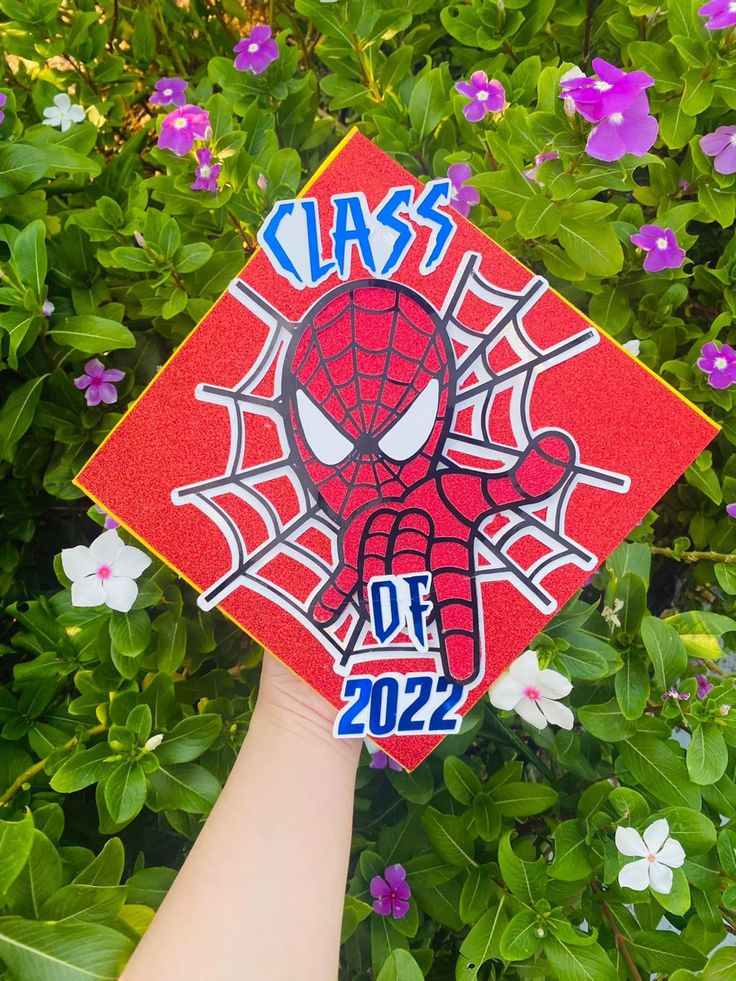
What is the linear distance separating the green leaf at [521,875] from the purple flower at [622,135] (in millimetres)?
940

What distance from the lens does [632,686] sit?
44.5 inches

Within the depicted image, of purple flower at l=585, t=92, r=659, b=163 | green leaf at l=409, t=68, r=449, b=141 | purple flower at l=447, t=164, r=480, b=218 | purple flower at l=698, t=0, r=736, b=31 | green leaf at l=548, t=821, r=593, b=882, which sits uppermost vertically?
purple flower at l=698, t=0, r=736, b=31

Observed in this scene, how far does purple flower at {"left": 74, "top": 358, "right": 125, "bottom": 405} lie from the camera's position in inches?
52.9

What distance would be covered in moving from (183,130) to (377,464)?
0.67m

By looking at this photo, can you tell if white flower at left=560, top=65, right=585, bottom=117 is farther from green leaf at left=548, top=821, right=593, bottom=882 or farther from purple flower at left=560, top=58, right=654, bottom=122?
green leaf at left=548, top=821, right=593, bottom=882

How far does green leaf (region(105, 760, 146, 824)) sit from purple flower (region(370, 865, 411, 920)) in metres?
0.41

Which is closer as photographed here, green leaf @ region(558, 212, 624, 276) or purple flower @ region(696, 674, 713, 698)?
green leaf @ region(558, 212, 624, 276)

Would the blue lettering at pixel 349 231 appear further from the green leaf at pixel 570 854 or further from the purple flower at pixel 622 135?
the green leaf at pixel 570 854

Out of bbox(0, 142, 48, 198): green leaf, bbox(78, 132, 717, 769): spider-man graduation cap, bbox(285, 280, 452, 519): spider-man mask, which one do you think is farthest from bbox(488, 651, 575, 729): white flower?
bbox(0, 142, 48, 198): green leaf

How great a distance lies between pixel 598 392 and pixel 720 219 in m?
0.53

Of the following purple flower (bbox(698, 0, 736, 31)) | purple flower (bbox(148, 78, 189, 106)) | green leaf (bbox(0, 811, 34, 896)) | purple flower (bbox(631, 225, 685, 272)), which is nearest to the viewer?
green leaf (bbox(0, 811, 34, 896))

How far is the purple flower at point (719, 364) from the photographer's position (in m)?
1.30

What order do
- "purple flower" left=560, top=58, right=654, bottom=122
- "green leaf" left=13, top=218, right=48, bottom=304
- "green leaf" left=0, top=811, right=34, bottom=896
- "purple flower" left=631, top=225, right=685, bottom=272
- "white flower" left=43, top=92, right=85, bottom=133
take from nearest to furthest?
"green leaf" left=0, top=811, right=34, bottom=896 → "purple flower" left=560, top=58, right=654, bottom=122 → "green leaf" left=13, top=218, right=48, bottom=304 → "purple flower" left=631, top=225, right=685, bottom=272 → "white flower" left=43, top=92, right=85, bottom=133

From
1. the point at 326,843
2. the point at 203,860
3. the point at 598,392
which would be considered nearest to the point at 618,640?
the point at 598,392
